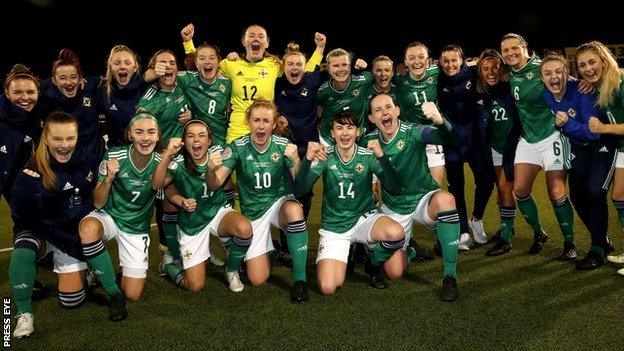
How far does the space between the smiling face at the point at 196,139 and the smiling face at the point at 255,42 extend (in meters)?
1.25

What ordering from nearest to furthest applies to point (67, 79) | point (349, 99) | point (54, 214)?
point (54, 214) → point (67, 79) → point (349, 99)

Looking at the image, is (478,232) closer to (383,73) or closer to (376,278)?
(376,278)

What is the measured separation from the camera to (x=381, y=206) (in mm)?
3924

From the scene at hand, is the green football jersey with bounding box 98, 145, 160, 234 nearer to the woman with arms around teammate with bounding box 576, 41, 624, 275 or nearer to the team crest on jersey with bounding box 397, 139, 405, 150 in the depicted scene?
the team crest on jersey with bounding box 397, 139, 405, 150

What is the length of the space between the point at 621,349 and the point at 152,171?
9.07ft

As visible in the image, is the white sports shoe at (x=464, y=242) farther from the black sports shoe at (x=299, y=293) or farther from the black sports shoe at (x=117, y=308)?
the black sports shoe at (x=117, y=308)

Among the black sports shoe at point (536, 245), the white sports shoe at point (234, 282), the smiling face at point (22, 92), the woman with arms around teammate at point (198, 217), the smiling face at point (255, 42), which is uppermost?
the smiling face at point (255, 42)

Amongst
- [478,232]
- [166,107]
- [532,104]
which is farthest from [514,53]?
[166,107]

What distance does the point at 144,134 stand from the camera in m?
3.39

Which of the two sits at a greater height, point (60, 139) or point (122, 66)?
point (122, 66)

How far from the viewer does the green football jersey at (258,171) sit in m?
3.74

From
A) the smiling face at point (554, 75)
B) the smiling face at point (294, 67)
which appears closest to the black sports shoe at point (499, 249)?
the smiling face at point (554, 75)

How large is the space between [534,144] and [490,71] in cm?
71

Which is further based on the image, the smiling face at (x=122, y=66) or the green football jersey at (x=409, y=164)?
the smiling face at (x=122, y=66)
